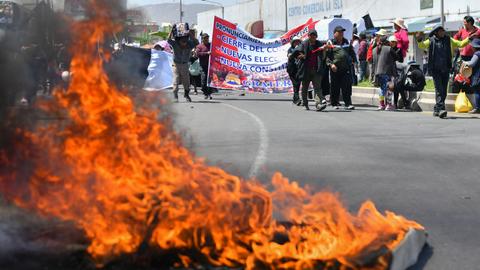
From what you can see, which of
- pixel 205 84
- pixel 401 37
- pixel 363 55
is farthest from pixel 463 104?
pixel 205 84

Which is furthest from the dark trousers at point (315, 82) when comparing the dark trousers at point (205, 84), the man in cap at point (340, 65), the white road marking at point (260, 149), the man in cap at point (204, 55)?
the man in cap at point (204, 55)

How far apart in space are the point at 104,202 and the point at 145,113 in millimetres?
816

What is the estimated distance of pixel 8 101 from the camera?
15.8ft

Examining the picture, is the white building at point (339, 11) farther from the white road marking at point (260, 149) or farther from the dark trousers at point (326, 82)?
the white road marking at point (260, 149)

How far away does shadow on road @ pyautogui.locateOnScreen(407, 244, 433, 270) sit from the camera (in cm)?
439

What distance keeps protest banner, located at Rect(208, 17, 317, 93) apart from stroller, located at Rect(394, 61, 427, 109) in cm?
555

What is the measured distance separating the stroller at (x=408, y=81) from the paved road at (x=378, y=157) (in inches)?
43.3

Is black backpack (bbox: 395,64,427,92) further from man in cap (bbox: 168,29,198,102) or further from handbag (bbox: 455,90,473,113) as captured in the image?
man in cap (bbox: 168,29,198,102)

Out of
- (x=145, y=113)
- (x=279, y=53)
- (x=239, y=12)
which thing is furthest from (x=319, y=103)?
(x=239, y=12)

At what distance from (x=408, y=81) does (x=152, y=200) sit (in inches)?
476

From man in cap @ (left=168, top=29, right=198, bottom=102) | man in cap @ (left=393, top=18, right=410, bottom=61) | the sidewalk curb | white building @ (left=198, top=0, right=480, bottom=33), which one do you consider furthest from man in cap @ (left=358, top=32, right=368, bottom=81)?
white building @ (left=198, top=0, right=480, bottom=33)

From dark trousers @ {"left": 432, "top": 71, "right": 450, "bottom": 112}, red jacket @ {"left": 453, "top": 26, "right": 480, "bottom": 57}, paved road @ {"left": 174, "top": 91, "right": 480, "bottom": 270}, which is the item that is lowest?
paved road @ {"left": 174, "top": 91, "right": 480, "bottom": 270}

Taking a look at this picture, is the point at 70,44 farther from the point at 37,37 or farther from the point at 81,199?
the point at 81,199

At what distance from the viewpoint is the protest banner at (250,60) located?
2083cm
